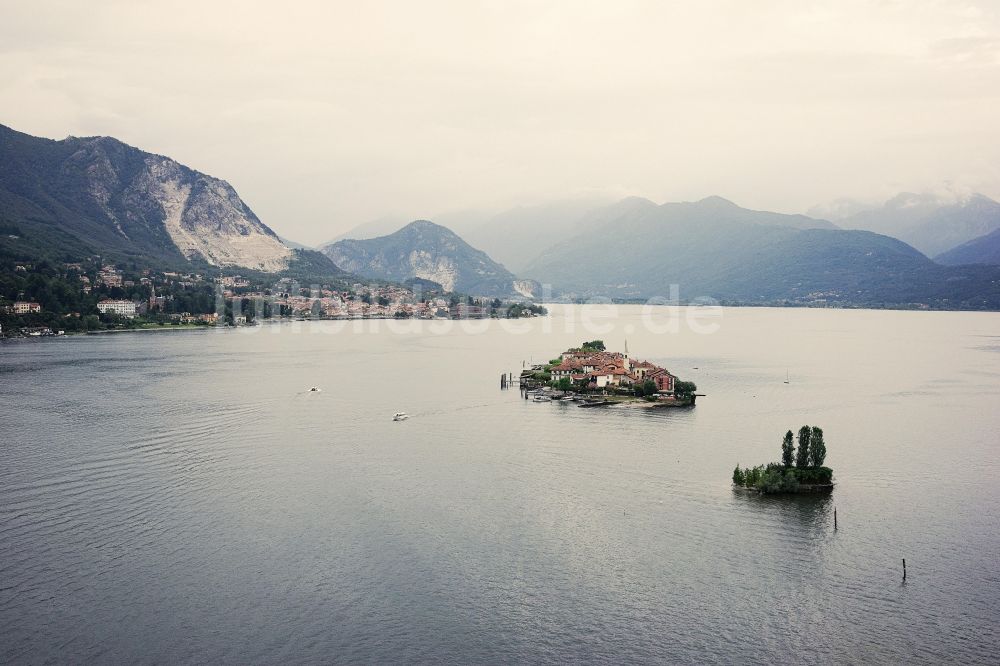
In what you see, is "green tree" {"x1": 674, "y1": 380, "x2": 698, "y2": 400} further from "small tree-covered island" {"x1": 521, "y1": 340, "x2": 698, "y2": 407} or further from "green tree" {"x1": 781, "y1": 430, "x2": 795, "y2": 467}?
"green tree" {"x1": 781, "y1": 430, "x2": 795, "y2": 467}

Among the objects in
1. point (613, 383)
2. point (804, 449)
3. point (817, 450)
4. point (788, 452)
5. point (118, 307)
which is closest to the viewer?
point (817, 450)

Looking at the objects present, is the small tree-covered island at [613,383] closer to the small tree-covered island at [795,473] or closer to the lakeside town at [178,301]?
the small tree-covered island at [795,473]

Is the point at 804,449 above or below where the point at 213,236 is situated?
below

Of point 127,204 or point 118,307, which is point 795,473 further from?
point 127,204

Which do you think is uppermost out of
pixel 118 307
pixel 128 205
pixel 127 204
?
pixel 127 204

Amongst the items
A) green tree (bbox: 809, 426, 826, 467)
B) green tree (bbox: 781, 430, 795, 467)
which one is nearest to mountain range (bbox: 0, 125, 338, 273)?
green tree (bbox: 781, 430, 795, 467)

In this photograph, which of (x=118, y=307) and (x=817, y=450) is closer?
(x=817, y=450)

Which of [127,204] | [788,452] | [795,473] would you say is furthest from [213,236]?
[795,473]

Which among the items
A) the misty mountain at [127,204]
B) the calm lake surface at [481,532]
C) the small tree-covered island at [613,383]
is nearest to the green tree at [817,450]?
the calm lake surface at [481,532]
